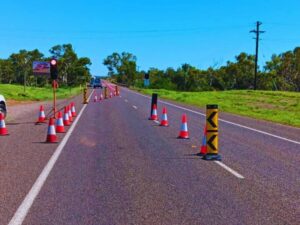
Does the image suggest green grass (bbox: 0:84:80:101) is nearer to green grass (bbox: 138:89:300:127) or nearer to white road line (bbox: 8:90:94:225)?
green grass (bbox: 138:89:300:127)

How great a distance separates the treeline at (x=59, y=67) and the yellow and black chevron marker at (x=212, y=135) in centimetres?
10353

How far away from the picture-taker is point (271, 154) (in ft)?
40.2

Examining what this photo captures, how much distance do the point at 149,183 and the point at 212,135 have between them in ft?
10.9

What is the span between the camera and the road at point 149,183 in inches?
253

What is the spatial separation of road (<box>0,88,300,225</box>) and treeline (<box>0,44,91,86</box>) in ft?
334

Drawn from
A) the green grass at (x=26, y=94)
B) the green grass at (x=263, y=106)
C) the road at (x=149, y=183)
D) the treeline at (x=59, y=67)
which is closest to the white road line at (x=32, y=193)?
the road at (x=149, y=183)

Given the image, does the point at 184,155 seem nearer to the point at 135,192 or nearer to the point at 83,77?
the point at 135,192

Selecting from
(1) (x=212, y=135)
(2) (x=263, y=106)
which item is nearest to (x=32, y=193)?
(1) (x=212, y=135)

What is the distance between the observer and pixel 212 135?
37.3 ft

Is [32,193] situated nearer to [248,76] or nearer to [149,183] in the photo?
[149,183]

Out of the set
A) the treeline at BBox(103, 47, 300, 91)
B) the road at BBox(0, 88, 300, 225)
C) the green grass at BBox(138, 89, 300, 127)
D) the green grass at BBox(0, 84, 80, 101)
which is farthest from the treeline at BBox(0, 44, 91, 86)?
the road at BBox(0, 88, 300, 225)

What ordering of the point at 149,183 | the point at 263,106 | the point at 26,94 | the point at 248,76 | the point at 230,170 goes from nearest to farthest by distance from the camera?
the point at 149,183 → the point at 230,170 → the point at 263,106 → the point at 26,94 → the point at 248,76

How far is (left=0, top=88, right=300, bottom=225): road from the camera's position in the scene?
6434 mm

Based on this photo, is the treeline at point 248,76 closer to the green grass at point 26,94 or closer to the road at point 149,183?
the green grass at point 26,94
